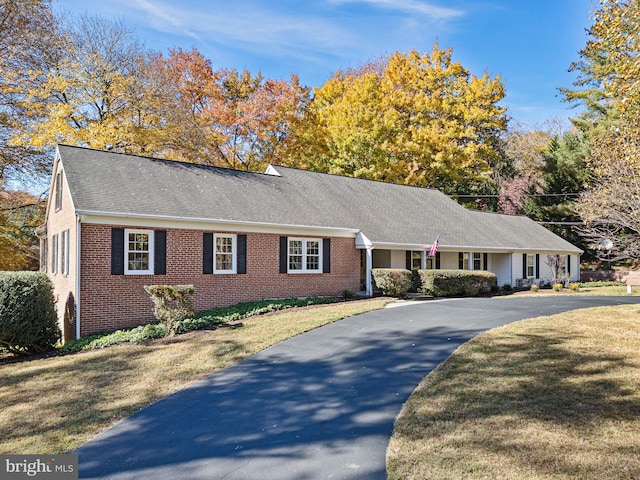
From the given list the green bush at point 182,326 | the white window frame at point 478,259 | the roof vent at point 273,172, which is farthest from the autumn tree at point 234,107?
Answer: the green bush at point 182,326

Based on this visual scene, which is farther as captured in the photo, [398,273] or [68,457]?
[398,273]

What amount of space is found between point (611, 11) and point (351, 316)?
366 inches

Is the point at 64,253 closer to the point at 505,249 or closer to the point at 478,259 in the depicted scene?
the point at 478,259

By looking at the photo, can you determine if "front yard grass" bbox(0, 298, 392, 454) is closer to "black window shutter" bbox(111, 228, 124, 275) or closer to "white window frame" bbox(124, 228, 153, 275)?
"black window shutter" bbox(111, 228, 124, 275)

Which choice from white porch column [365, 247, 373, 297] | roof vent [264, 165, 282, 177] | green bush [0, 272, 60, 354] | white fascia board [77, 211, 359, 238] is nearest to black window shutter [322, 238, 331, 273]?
white fascia board [77, 211, 359, 238]

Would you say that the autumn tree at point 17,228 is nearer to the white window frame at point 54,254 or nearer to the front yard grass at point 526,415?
the white window frame at point 54,254

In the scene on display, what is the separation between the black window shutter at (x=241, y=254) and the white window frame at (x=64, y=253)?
5.48 meters

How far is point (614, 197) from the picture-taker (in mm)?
15508

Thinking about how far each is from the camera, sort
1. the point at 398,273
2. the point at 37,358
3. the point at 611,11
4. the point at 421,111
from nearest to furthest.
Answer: the point at 611,11 → the point at 37,358 → the point at 398,273 → the point at 421,111

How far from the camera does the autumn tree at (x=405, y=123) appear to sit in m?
31.7

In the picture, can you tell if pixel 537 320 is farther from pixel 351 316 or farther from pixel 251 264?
pixel 251 264

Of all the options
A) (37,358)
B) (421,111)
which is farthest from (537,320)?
(421,111)

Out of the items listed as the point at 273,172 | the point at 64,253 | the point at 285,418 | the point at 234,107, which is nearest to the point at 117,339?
the point at 64,253

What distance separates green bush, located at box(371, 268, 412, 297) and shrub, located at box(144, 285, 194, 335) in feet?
27.8
